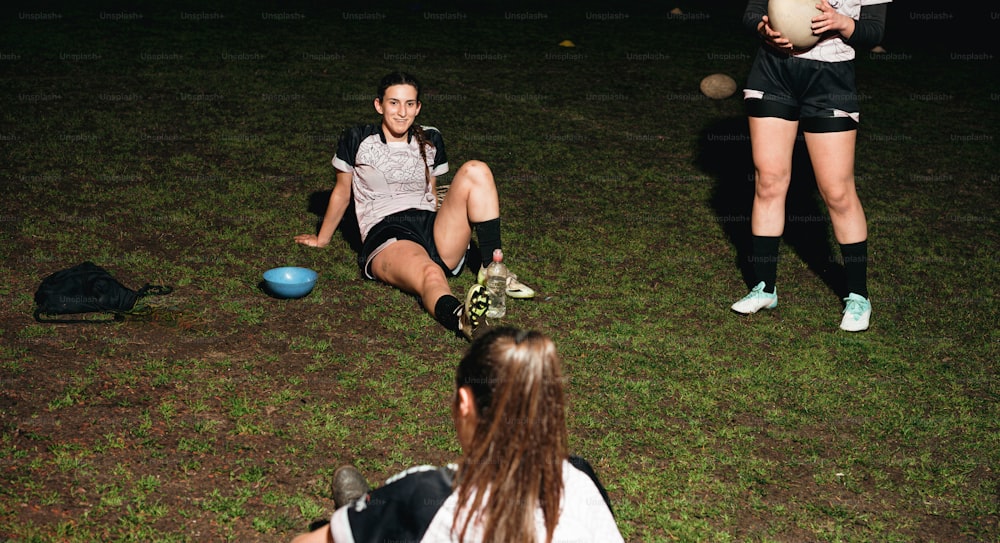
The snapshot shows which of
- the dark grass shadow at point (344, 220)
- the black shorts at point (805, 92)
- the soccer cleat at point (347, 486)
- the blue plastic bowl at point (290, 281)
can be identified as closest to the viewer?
the soccer cleat at point (347, 486)

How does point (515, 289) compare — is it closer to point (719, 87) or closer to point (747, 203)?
point (747, 203)

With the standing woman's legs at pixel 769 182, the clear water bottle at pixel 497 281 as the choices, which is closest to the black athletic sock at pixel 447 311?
→ the clear water bottle at pixel 497 281

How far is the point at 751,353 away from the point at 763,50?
172 cm

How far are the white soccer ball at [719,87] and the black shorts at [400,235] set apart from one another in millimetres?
6096

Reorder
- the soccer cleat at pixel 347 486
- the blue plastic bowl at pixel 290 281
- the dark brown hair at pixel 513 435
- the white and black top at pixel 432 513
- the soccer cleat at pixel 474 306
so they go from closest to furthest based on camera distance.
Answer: the dark brown hair at pixel 513 435, the white and black top at pixel 432 513, the soccer cleat at pixel 347 486, the soccer cleat at pixel 474 306, the blue plastic bowl at pixel 290 281

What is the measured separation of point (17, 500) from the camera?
3.43 meters

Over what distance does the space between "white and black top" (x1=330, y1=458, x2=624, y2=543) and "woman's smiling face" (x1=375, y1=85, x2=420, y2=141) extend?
3508 millimetres

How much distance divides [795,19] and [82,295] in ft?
13.3

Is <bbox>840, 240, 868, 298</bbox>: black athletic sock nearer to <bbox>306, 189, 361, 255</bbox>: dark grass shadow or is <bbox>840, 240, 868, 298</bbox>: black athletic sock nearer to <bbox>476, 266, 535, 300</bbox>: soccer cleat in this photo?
<bbox>476, 266, 535, 300</bbox>: soccer cleat

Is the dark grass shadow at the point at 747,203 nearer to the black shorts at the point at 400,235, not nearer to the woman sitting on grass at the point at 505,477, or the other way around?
the black shorts at the point at 400,235

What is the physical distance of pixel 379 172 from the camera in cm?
572

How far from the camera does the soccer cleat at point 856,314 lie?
5.40m

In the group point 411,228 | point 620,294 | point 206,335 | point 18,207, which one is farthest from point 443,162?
point 18,207

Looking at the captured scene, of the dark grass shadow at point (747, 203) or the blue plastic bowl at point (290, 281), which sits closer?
the blue plastic bowl at point (290, 281)
